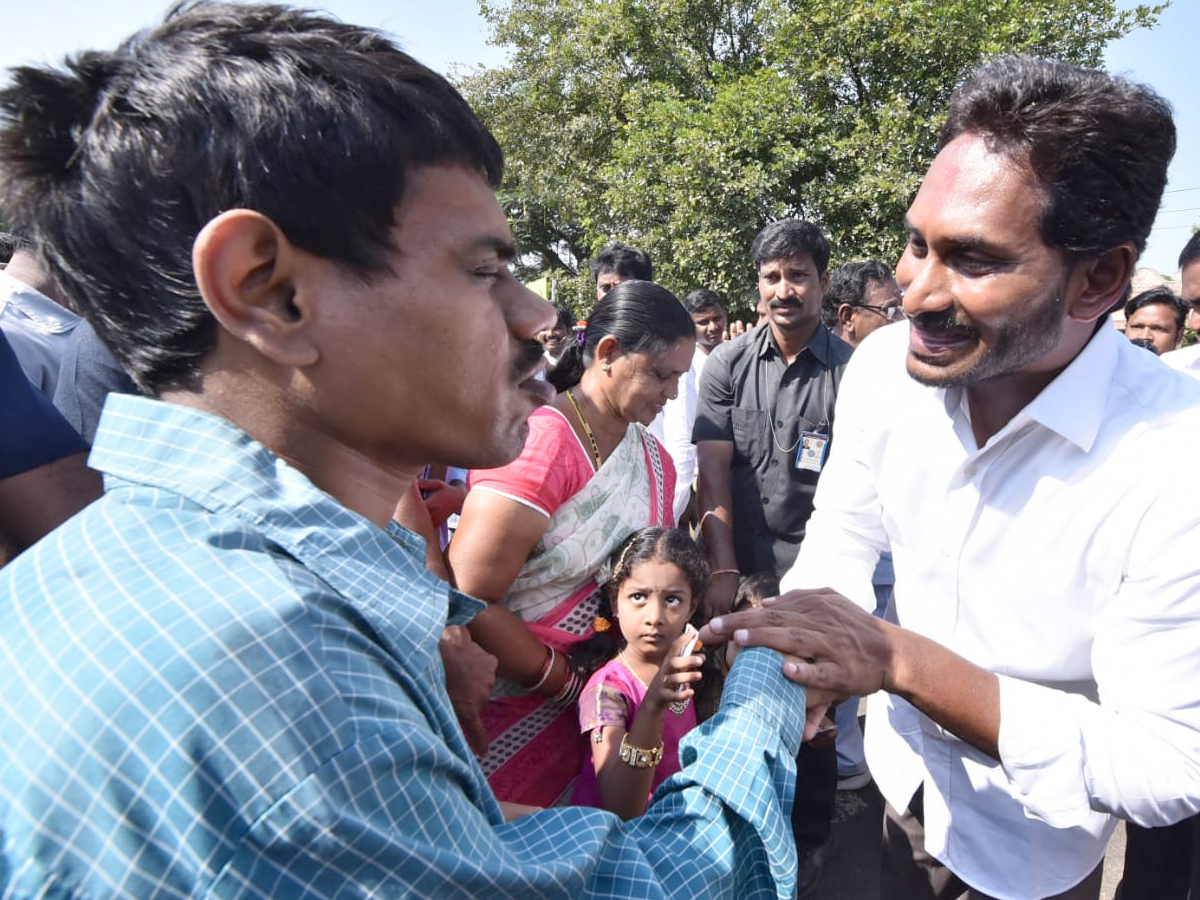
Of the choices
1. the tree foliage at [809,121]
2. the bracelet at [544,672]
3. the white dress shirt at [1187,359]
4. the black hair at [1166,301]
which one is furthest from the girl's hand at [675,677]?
the tree foliage at [809,121]

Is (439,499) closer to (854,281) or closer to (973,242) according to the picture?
(973,242)

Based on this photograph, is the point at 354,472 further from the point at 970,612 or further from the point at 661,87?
the point at 661,87

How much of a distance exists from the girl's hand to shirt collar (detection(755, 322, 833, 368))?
227cm

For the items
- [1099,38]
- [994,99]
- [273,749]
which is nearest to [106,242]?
[273,749]

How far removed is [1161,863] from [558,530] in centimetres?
260

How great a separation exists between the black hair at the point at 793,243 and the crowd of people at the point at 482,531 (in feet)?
5.57

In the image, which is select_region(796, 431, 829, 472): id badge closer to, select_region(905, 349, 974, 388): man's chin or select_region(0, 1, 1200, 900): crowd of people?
select_region(0, 1, 1200, 900): crowd of people

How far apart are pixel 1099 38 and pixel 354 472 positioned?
17607 mm

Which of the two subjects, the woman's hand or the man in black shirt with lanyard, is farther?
the man in black shirt with lanyard

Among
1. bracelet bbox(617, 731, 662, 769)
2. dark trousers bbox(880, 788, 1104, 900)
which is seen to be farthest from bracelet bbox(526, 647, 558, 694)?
dark trousers bbox(880, 788, 1104, 900)

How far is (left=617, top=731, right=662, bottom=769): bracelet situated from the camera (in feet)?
6.49

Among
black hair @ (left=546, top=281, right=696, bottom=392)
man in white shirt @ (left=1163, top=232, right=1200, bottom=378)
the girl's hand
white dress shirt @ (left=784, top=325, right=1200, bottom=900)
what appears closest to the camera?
white dress shirt @ (left=784, top=325, right=1200, bottom=900)

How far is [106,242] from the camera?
2.88ft

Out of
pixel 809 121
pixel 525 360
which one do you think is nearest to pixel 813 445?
pixel 525 360
